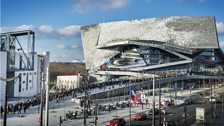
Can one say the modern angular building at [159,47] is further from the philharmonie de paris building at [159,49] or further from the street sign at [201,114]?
the street sign at [201,114]

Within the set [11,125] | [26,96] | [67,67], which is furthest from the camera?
[67,67]

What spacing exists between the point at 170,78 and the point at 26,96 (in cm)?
3133

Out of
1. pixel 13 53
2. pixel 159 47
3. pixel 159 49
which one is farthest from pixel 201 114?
pixel 159 49

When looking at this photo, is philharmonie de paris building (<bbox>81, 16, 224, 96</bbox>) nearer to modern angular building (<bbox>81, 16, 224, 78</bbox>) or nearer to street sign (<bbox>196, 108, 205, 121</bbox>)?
modern angular building (<bbox>81, 16, 224, 78</bbox>)

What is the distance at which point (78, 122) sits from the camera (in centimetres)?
3131

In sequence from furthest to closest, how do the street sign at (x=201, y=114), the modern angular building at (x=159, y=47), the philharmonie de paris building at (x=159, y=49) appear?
the modern angular building at (x=159, y=47) → the philharmonie de paris building at (x=159, y=49) → the street sign at (x=201, y=114)

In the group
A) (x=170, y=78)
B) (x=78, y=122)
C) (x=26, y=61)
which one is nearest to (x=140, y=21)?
(x=170, y=78)

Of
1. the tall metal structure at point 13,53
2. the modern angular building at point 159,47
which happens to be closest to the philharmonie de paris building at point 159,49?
the modern angular building at point 159,47

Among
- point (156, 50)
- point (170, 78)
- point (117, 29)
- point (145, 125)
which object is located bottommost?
point (145, 125)

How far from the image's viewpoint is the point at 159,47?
312 ft

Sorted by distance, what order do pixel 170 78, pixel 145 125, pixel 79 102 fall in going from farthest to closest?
pixel 170 78, pixel 79 102, pixel 145 125

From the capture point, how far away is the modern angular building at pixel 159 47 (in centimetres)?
9431

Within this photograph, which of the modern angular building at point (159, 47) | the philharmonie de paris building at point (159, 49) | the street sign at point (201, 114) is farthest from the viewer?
the modern angular building at point (159, 47)

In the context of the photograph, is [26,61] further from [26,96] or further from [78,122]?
[78,122]
